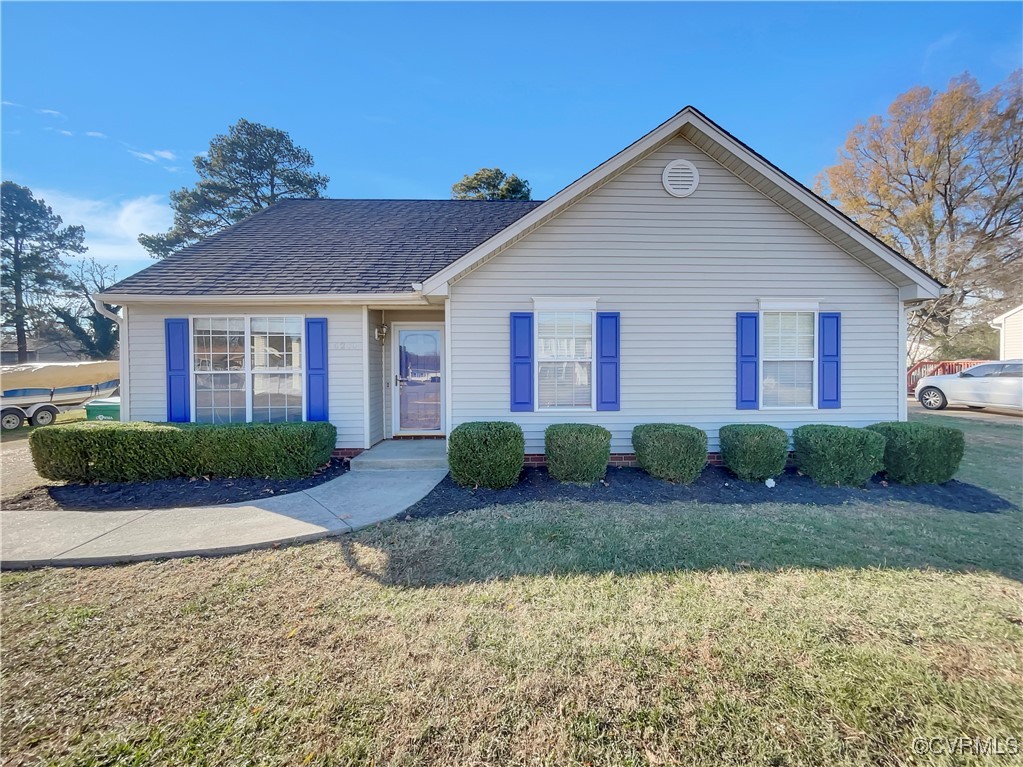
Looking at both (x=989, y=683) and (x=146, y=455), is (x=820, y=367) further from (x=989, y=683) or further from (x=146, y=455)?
(x=146, y=455)

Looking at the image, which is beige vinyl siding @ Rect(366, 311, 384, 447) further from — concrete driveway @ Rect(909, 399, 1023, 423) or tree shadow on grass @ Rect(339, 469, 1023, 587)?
concrete driveway @ Rect(909, 399, 1023, 423)

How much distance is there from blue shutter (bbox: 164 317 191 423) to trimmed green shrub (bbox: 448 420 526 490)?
4.82 meters

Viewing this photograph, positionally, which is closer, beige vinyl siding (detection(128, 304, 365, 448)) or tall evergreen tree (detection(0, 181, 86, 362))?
beige vinyl siding (detection(128, 304, 365, 448))

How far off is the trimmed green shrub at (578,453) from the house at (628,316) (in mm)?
727

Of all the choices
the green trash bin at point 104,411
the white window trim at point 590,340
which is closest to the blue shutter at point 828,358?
the white window trim at point 590,340

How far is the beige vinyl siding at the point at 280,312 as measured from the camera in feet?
22.1

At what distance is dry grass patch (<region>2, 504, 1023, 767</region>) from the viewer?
185cm

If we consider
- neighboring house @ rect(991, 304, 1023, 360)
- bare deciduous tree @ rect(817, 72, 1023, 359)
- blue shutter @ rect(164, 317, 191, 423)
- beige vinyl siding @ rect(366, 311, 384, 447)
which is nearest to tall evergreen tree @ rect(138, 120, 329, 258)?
blue shutter @ rect(164, 317, 191, 423)

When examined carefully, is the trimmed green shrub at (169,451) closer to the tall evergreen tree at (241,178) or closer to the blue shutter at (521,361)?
the blue shutter at (521,361)

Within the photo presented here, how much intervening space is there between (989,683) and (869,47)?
1044cm

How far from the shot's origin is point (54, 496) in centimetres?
521

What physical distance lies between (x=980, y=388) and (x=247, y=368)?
63.7 ft

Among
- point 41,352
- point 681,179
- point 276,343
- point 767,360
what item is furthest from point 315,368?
point 41,352

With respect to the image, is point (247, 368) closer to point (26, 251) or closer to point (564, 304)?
point (564, 304)
